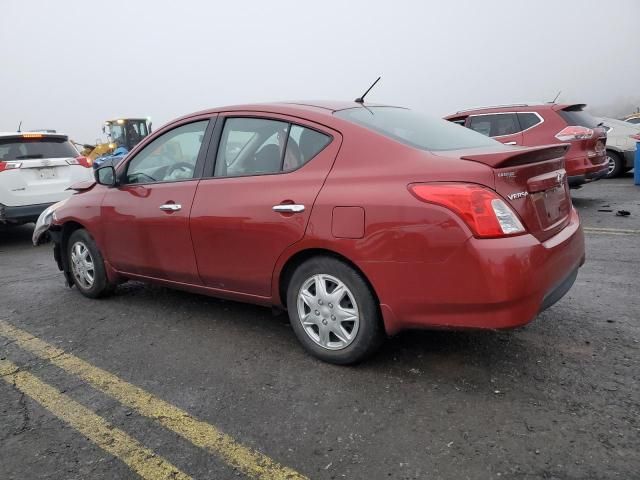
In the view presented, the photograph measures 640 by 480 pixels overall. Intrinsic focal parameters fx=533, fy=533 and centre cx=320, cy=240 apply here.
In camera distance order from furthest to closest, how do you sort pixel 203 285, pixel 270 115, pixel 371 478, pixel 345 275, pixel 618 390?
1. pixel 203 285
2. pixel 270 115
3. pixel 345 275
4. pixel 618 390
5. pixel 371 478

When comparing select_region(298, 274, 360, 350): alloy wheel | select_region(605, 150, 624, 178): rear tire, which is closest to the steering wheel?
select_region(298, 274, 360, 350): alloy wheel

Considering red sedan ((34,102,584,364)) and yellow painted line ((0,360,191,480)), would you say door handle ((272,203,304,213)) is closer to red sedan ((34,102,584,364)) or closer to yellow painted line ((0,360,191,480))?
red sedan ((34,102,584,364))

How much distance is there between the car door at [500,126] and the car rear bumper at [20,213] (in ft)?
22.8

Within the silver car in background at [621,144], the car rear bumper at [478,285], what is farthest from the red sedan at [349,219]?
the silver car in background at [621,144]

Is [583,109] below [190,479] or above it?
above

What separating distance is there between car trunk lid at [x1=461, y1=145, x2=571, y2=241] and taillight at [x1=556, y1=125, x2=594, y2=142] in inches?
226

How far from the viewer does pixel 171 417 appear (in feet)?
8.89

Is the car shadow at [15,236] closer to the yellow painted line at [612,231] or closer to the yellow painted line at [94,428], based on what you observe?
the yellow painted line at [94,428]

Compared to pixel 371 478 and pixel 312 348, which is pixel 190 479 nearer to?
pixel 371 478

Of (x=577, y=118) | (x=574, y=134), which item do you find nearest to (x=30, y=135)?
(x=574, y=134)

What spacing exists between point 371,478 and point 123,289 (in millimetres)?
3619

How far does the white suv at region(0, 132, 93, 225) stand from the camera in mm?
7375

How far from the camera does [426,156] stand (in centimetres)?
284

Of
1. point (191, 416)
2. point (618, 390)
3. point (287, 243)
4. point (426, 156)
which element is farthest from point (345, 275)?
point (618, 390)
